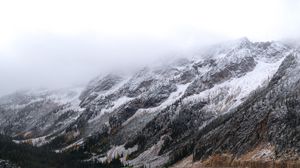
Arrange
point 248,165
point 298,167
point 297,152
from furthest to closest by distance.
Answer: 1. point 248,165
2. point 297,152
3. point 298,167

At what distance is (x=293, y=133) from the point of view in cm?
19825

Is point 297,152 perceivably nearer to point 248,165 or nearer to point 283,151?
point 283,151

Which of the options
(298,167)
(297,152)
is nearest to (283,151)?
(297,152)

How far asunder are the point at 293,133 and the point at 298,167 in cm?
3176

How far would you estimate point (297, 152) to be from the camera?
181625mm

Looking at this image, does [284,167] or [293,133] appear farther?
[293,133]

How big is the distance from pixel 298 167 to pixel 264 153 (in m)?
29.2

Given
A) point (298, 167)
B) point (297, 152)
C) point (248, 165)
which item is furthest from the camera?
point (248, 165)

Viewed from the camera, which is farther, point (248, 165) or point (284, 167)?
point (248, 165)

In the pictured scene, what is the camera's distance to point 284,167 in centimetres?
17600

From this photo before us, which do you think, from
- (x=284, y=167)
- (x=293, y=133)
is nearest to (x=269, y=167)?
(x=284, y=167)

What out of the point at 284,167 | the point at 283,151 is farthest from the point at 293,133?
the point at 284,167

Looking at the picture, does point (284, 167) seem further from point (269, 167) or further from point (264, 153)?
point (264, 153)

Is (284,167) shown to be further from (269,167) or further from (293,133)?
(293,133)
